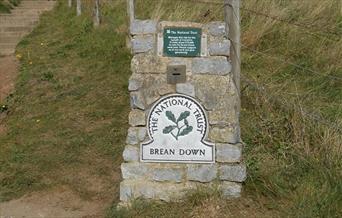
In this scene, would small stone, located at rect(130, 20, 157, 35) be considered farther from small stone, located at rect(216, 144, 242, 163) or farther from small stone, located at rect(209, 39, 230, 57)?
small stone, located at rect(216, 144, 242, 163)

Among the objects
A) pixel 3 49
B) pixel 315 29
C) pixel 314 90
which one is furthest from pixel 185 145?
pixel 3 49

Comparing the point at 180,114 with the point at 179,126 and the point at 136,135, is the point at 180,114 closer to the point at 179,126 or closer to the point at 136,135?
the point at 179,126

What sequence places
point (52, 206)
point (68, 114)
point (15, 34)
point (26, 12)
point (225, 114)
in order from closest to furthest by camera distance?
point (225, 114)
point (52, 206)
point (68, 114)
point (15, 34)
point (26, 12)

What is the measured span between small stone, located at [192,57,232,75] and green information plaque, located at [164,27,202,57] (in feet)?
0.23

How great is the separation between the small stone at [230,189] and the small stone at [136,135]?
0.78m

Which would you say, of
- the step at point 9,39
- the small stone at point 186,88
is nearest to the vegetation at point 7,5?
the step at point 9,39

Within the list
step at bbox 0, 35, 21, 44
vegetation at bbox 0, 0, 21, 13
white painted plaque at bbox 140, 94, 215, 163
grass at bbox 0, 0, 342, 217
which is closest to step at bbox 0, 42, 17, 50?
step at bbox 0, 35, 21, 44

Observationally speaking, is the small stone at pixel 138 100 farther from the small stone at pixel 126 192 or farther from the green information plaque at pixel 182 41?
the small stone at pixel 126 192

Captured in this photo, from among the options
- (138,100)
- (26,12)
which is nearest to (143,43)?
(138,100)

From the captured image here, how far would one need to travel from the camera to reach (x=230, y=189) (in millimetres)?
4387

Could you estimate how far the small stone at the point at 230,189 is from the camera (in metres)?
4.38

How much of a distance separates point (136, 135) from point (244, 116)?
4.86ft

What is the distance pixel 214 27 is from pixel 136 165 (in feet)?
4.33

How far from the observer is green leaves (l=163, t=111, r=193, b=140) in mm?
4387
